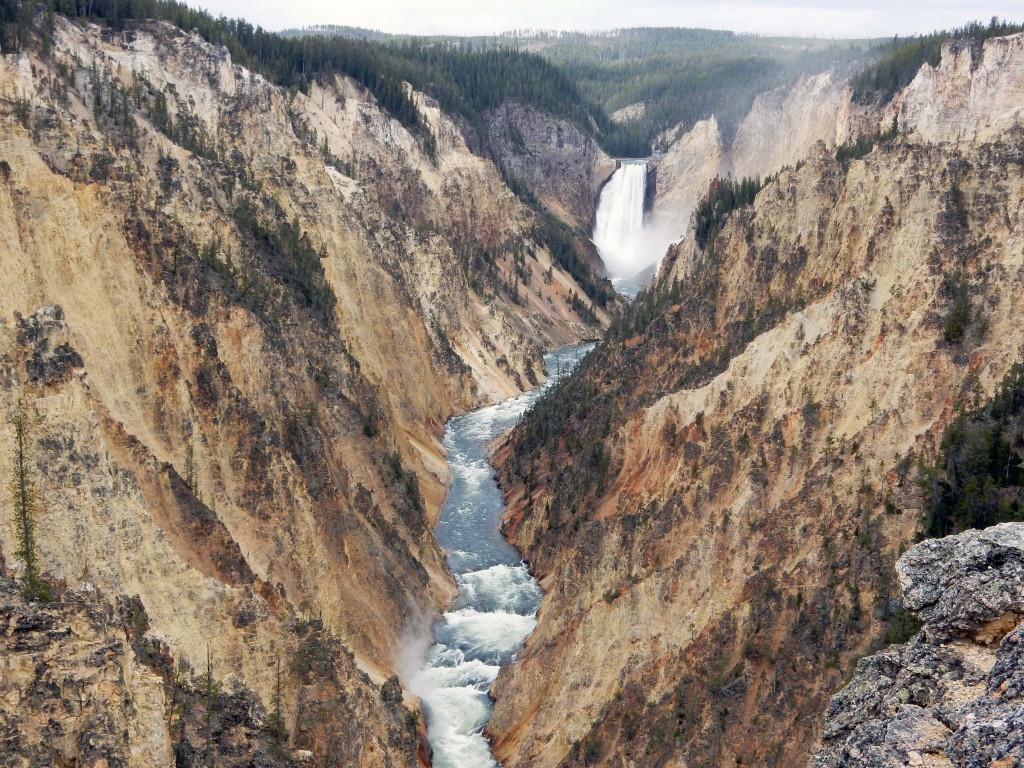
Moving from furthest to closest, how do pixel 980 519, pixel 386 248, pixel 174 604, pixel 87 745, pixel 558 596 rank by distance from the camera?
pixel 386 248 → pixel 558 596 → pixel 174 604 → pixel 980 519 → pixel 87 745

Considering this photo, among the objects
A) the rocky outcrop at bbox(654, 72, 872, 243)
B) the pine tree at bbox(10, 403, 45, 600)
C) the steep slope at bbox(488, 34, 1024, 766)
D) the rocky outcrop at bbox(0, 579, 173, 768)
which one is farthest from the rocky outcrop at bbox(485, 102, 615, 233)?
the rocky outcrop at bbox(0, 579, 173, 768)

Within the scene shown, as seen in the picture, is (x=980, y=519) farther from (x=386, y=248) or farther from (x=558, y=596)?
(x=386, y=248)

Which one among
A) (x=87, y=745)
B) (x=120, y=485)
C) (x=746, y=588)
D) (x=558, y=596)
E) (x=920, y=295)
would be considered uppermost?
(x=920, y=295)

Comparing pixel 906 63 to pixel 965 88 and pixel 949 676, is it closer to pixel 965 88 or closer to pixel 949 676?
pixel 965 88

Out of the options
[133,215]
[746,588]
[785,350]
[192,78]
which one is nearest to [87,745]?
[746,588]

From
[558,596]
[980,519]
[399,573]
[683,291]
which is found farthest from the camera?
[683,291]

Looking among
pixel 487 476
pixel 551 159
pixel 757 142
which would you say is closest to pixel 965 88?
pixel 487 476
